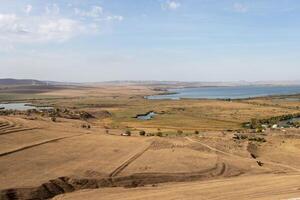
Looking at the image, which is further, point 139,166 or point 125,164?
point 125,164

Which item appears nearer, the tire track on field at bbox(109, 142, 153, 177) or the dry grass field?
the dry grass field

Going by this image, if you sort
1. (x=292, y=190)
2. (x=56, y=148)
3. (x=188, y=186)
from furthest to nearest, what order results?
(x=56, y=148), (x=188, y=186), (x=292, y=190)

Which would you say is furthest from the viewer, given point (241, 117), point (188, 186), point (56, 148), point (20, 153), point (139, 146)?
point (241, 117)

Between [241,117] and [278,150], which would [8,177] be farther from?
[241,117]

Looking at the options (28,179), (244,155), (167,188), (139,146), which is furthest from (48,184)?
(244,155)

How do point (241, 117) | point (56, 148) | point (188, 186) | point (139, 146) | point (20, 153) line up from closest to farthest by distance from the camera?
point (188, 186)
point (20, 153)
point (56, 148)
point (139, 146)
point (241, 117)

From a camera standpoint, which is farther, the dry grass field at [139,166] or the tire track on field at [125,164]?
the tire track on field at [125,164]

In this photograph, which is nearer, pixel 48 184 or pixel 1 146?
pixel 48 184

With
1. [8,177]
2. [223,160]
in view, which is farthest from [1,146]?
[223,160]

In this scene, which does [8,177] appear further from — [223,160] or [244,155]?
[244,155]
